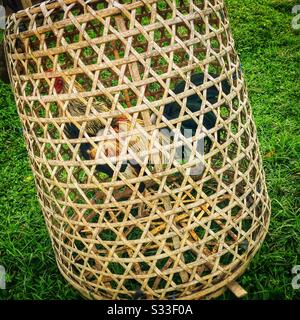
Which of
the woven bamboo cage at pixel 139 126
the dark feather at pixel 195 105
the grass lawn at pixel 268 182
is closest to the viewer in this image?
the woven bamboo cage at pixel 139 126

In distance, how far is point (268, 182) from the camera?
2.27m

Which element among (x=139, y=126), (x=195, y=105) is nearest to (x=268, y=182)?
(x=195, y=105)

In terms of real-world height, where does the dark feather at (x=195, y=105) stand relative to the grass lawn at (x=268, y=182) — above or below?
above

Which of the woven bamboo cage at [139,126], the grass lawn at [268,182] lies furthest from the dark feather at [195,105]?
the grass lawn at [268,182]

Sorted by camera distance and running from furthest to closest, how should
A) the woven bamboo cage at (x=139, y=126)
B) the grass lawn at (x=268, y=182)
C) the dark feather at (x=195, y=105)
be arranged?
the grass lawn at (x=268, y=182) → the dark feather at (x=195, y=105) → the woven bamboo cage at (x=139, y=126)

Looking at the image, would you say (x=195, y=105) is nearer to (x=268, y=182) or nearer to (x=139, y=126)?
(x=139, y=126)

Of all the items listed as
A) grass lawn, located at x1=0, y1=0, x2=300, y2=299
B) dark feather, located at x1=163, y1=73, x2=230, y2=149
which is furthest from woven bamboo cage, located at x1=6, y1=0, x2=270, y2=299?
grass lawn, located at x1=0, y1=0, x2=300, y2=299

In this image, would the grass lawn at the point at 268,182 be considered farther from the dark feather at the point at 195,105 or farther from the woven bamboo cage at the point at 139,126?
the dark feather at the point at 195,105

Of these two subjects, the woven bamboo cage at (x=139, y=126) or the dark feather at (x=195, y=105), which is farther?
the dark feather at (x=195, y=105)

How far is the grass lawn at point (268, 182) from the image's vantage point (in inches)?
71.4

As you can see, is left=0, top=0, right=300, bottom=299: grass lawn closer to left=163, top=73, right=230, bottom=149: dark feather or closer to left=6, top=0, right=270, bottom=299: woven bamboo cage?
left=6, top=0, right=270, bottom=299: woven bamboo cage

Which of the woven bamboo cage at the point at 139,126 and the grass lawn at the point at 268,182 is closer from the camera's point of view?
the woven bamboo cage at the point at 139,126

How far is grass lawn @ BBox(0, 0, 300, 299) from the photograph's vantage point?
71.4 inches
